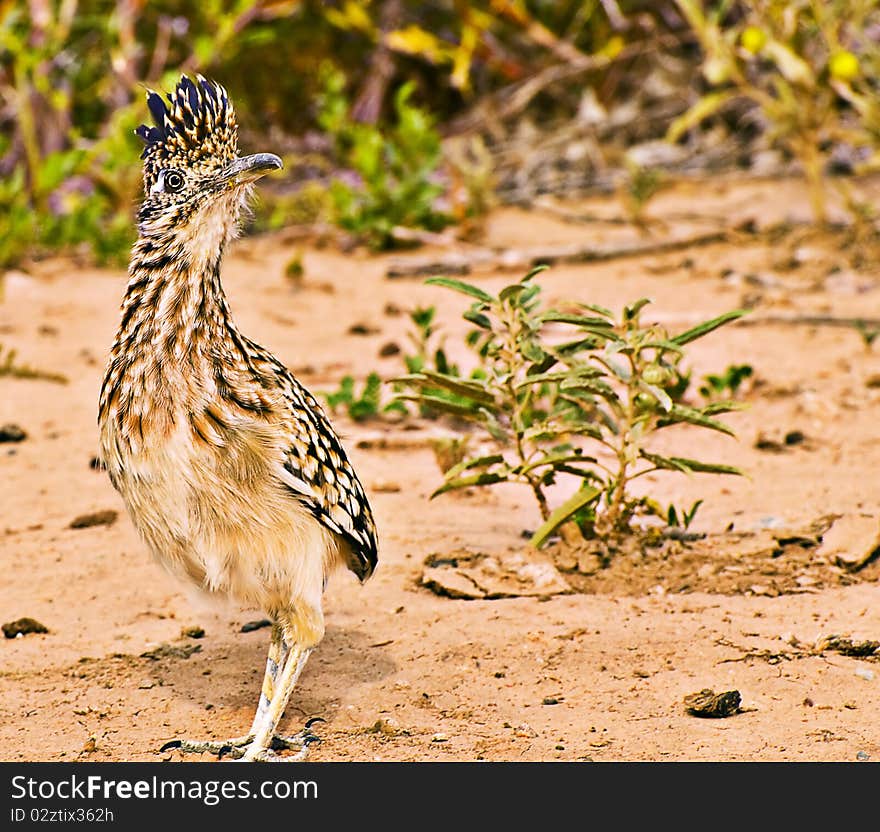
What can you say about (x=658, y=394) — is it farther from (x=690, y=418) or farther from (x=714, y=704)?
(x=714, y=704)

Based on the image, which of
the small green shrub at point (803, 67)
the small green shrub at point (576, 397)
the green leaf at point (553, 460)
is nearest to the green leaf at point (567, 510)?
the small green shrub at point (576, 397)

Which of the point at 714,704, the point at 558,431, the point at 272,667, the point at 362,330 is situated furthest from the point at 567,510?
the point at 362,330

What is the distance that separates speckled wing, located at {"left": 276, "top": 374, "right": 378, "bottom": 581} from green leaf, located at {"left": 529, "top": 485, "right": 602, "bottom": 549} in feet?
2.59

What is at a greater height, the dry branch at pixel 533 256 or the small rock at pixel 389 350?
the dry branch at pixel 533 256

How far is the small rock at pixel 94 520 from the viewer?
5770 mm

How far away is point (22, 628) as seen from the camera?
187 inches

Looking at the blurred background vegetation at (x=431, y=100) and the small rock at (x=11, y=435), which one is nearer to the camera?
the small rock at (x=11, y=435)

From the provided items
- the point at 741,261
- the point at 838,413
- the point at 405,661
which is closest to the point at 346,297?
the point at 741,261

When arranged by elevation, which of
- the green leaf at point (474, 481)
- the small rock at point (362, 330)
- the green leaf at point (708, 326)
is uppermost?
the green leaf at point (708, 326)

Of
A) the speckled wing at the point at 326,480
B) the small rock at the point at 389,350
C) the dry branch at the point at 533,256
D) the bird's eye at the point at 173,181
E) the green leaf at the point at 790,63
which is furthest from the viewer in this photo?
the dry branch at the point at 533,256

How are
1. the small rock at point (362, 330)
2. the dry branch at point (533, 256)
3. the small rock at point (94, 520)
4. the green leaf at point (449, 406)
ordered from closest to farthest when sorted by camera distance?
1. the green leaf at point (449, 406)
2. the small rock at point (94, 520)
3. the small rock at point (362, 330)
4. the dry branch at point (533, 256)

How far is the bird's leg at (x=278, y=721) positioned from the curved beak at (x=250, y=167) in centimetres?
141

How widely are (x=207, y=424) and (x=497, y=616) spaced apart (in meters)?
1.37

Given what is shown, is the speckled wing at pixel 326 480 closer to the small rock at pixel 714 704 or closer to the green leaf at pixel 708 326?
the small rock at pixel 714 704
